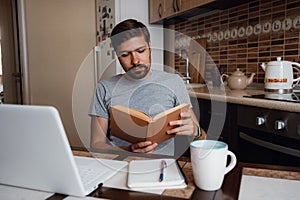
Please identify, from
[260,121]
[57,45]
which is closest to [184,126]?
[260,121]

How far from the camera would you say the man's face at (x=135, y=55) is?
4.62 feet

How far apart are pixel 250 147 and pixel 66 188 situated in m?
1.26

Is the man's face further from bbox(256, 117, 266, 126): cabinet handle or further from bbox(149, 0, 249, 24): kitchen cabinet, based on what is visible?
bbox(149, 0, 249, 24): kitchen cabinet

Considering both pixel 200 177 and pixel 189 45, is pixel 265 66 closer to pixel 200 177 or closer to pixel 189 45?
pixel 189 45

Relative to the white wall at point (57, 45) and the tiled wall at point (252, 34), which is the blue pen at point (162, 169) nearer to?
the tiled wall at point (252, 34)

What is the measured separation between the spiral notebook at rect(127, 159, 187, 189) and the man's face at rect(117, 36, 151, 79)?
2.35ft

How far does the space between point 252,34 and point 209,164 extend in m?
1.83

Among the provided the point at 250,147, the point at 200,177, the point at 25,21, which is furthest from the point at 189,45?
→ the point at 200,177

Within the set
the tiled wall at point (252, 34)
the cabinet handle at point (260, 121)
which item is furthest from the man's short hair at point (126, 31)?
the tiled wall at point (252, 34)

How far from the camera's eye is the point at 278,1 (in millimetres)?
1968

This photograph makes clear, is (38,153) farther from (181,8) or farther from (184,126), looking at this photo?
(181,8)

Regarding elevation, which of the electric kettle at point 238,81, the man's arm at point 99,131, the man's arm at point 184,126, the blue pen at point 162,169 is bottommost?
the man's arm at point 99,131

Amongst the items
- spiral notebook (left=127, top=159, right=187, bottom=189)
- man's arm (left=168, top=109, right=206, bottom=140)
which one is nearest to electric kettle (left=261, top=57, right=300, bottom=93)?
man's arm (left=168, top=109, right=206, bottom=140)

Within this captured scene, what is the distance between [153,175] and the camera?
0.69 metres
